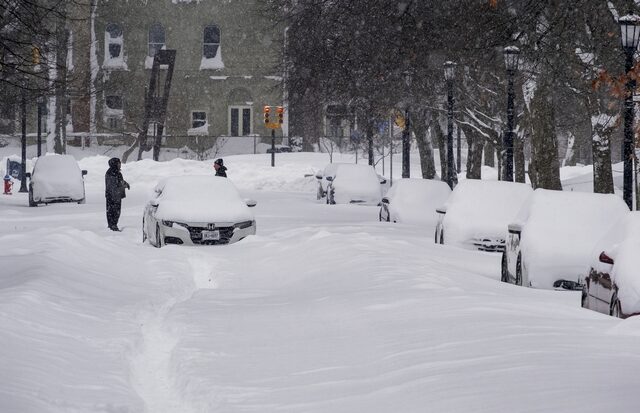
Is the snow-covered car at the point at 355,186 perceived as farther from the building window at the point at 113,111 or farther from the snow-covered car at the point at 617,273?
the building window at the point at 113,111

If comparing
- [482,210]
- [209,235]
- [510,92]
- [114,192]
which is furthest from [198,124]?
[482,210]

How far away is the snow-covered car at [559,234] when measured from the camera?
14.5m

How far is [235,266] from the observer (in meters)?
18.4

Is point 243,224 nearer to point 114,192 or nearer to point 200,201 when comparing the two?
point 200,201

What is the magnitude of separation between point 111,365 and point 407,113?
102 feet

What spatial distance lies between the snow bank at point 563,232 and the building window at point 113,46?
211ft

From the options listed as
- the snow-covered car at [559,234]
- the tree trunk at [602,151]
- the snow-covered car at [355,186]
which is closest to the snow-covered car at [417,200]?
the tree trunk at [602,151]

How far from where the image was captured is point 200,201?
2147cm

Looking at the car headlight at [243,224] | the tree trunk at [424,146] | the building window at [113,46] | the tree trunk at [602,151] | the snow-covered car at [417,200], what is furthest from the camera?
the building window at [113,46]

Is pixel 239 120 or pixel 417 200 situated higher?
pixel 239 120

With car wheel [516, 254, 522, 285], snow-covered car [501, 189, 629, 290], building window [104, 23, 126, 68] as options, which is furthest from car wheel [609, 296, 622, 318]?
building window [104, 23, 126, 68]

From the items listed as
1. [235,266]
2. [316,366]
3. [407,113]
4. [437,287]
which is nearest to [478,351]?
[316,366]

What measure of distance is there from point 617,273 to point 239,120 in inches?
2673

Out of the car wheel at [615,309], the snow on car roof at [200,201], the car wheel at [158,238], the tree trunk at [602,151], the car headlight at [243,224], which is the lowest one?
the car wheel at [615,309]
